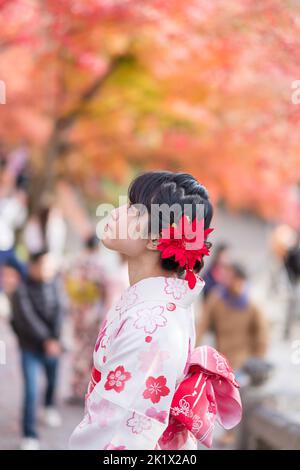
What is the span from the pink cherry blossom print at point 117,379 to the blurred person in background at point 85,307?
528 centimetres

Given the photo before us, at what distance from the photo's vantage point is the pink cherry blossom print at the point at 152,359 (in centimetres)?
260

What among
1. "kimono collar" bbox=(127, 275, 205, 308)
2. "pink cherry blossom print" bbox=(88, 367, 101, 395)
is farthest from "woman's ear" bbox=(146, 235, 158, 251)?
"pink cherry blossom print" bbox=(88, 367, 101, 395)

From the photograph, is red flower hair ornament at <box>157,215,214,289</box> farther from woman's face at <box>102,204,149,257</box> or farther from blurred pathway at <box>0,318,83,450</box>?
blurred pathway at <box>0,318,83,450</box>

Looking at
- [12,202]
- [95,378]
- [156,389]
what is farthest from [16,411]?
[12,202]

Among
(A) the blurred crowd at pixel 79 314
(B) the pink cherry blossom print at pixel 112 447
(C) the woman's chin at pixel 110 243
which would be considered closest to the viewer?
(B) the pink cherry blossom print at pixel 112 447

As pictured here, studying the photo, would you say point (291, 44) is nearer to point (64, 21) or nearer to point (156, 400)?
point (156, 400)

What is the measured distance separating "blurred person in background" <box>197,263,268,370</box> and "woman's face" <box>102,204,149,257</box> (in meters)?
4.27

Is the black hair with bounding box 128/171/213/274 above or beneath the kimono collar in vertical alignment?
above

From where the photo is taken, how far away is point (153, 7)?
8305 millimetres

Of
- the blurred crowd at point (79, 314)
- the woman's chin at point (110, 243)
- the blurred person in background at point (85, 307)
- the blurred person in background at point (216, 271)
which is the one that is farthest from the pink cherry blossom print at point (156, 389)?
the blurred person in background at point (216, 271)

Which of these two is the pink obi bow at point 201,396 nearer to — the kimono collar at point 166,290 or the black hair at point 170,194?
the kimono collar at point 166,290

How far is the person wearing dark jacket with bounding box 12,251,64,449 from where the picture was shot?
253 inches

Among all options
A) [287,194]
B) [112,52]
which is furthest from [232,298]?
[287,194]

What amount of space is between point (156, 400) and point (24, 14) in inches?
280
